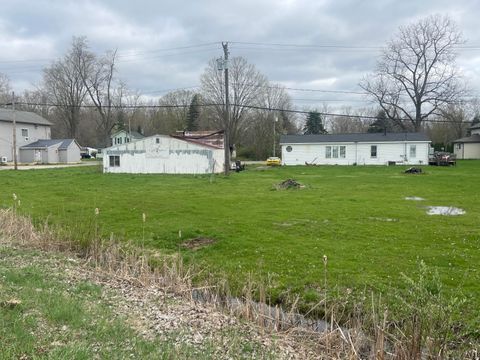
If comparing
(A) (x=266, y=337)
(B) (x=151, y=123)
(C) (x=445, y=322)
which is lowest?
(A) (x=266, y=337)

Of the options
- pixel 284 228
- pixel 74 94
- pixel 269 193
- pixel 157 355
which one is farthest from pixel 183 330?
pixel 74 94

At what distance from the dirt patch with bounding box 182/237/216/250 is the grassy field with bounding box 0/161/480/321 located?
0.22 meters

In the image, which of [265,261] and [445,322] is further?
[265,261]

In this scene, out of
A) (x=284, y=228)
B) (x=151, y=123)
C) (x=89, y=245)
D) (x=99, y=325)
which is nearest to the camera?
(x=99, y=325)

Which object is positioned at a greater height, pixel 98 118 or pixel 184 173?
pixel 98 118

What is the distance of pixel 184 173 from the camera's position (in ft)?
103

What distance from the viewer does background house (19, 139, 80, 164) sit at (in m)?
50.5

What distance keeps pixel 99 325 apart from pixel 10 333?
90 centimetres

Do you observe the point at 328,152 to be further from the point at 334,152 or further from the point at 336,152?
→ the point at 336,152

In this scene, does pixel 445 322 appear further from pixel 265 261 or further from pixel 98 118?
pixel 98 118

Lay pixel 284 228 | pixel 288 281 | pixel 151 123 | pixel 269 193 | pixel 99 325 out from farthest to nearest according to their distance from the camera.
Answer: pixel 151 123
pixel 269 193
pixel 284 228
pixel 288 281
pixel 99 325

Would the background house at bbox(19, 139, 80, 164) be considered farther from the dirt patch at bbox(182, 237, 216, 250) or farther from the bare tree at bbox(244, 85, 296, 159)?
the dirt patch at bbox(182, 237, 216, 250)

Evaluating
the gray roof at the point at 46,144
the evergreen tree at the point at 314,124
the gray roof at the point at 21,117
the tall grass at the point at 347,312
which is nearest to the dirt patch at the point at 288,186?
the tall grass at the point at 347,312

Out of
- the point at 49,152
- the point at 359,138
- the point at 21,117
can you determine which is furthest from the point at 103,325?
the point at 21,117
